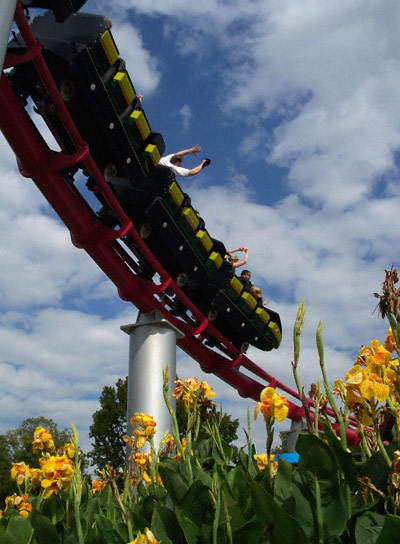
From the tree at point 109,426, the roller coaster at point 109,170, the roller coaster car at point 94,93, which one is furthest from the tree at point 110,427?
the roller coaster car at point 94,93

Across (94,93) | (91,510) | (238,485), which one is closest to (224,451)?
(91,510)

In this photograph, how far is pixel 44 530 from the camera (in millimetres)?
1257

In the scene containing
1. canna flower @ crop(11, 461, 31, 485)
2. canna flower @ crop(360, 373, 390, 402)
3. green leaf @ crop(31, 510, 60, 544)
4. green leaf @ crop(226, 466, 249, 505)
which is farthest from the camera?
canna flower @ crop(11, 461, 31, 485)

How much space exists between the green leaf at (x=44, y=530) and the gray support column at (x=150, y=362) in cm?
550

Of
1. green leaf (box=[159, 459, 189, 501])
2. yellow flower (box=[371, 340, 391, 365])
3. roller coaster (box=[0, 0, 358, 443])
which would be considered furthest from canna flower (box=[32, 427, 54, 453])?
roller coaster (box=[0, 0, 358, 443])

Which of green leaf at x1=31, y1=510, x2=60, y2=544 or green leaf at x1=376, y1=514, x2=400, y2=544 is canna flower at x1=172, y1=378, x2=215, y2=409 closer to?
green leaf at x1=31, y1=510, x2=60, y2=544

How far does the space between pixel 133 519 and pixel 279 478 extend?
40 cm

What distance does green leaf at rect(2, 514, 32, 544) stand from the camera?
3.97ft

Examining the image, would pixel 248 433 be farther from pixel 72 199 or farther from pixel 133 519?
pixel 72 199

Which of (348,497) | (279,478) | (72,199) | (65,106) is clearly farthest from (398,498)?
(72,199)

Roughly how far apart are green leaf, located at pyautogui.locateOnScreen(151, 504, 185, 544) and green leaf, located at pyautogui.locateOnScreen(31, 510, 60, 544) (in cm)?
31

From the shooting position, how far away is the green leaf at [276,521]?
84 cm

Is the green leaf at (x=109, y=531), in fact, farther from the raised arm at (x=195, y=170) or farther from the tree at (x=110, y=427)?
the tree at (x=110, y=427)

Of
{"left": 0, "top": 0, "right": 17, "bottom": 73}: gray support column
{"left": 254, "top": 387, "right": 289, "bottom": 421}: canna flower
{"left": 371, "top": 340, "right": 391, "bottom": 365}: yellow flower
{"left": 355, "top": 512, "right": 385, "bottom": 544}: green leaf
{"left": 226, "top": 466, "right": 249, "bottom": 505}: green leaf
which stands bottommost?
{"left": 355, "top": 512, "right": 385, "bottom": 544}: green leaf
